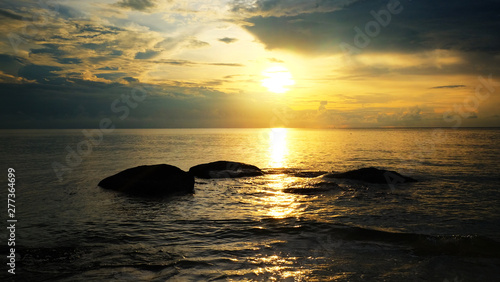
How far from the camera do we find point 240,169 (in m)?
27.8

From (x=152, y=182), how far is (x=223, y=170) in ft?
29.1

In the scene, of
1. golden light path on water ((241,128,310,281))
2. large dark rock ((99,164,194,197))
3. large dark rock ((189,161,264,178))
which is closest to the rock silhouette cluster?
large dark rock ((99,164,194,197))

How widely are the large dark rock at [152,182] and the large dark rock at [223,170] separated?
623 centimetres

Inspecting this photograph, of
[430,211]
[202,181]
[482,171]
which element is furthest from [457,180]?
[202,181]

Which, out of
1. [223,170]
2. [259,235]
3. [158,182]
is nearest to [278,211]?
[259,235]

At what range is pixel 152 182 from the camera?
755 inches

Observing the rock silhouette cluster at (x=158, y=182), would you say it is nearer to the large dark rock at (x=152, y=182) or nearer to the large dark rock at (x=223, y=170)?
the large dark rock at (x=152, y=182)

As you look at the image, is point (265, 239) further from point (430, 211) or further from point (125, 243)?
point (430, 211)

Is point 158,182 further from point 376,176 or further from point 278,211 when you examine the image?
point 376,176

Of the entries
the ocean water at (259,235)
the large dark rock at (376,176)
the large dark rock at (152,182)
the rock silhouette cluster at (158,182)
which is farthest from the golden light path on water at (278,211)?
the large dark rock at (152,182)

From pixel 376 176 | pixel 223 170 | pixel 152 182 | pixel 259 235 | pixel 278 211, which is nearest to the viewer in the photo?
pixel 259 235

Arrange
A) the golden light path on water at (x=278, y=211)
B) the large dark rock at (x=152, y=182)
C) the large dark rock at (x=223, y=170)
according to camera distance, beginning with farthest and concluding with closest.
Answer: the large dark rock at (x=223, y=170)
the large dark rock at (x=152, y=182)
the golden light path on water at (x=278, y=211)

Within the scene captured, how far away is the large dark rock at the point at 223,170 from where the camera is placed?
26464mm

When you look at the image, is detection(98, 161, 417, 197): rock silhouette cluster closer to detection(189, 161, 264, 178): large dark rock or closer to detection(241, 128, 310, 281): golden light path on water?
detection(241, 128, 310, 281): golden light path on water
